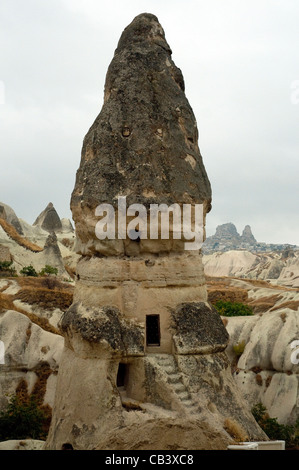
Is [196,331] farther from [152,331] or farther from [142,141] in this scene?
[142,141]

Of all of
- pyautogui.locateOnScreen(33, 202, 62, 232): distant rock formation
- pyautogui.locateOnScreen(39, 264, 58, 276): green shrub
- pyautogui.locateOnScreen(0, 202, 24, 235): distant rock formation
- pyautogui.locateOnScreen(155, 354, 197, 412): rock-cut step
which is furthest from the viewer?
pyautogui.locateOnScreen(33, 202, 62, 232): distant rock formation

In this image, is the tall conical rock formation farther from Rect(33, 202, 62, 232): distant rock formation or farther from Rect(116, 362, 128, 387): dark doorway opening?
Rect(33, 202, 62, 232): distant rock formation

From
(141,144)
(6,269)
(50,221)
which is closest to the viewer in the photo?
(141,144)

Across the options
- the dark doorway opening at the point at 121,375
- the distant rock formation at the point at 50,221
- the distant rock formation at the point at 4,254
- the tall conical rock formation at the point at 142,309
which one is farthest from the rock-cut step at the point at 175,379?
the distant rock formation at the point at 50,221

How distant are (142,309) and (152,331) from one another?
2.86 ft

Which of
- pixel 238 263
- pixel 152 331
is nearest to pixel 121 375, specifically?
pixel 152 331

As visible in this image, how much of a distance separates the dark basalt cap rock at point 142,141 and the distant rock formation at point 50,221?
50064 mm

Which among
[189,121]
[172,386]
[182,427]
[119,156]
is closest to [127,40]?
[189,121]

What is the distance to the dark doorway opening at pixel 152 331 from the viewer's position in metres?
11.3

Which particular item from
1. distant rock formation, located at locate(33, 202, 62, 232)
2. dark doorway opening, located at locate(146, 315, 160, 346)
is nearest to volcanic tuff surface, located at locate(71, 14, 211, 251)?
dark doorway opening, located at locate(146, 315, 160, 346)

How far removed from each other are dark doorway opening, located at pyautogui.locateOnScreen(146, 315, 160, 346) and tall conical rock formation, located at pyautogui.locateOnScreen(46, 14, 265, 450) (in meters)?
0.03

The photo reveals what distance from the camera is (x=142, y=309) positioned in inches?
433

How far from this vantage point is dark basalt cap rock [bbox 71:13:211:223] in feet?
36.6
